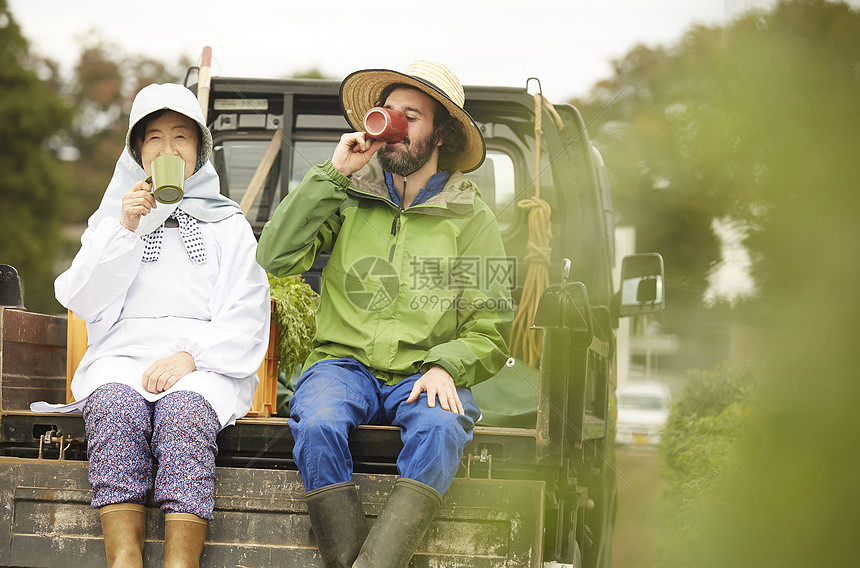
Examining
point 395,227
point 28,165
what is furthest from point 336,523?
point 28,165

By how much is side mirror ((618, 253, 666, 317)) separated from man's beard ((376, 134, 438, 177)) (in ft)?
4.79

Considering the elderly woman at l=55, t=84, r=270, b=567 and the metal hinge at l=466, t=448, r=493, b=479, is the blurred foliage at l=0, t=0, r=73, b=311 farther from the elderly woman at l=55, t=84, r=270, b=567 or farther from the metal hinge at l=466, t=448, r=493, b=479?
the metal hinge at l=466, t=448, r=493, b=479

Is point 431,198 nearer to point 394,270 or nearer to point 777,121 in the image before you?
point 394,270

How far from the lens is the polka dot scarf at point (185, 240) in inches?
126

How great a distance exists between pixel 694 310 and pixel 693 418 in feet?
8.42

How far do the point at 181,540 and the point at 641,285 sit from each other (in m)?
2.55

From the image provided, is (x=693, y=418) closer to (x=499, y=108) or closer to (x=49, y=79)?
(x=499, y=108)

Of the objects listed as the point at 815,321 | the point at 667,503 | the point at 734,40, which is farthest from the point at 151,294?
the point at 667,503

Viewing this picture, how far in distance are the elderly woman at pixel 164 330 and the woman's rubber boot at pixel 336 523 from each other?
1.12 ft

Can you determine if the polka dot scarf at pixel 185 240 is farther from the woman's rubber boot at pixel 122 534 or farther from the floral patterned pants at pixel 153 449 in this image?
the woman's rubber boot at pixel 122 534

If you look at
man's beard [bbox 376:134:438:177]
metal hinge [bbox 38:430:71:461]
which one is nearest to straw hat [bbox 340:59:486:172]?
man's beard [bbox 376:134:438:177]

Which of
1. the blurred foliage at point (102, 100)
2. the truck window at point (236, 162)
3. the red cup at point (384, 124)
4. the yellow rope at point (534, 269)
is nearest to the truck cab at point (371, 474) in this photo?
the yellow rope at point (534, 269)

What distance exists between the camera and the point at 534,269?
14.0ft

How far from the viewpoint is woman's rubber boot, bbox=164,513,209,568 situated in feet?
8.63
